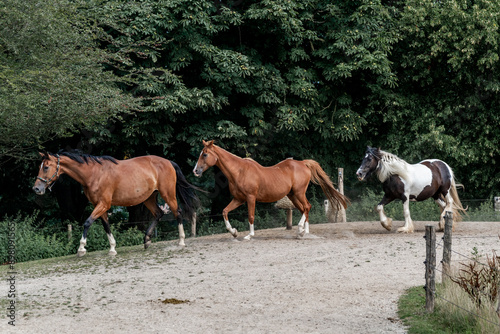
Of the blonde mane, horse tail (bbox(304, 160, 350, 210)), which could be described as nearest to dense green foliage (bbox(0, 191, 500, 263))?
horse tail (bbox(304, 160, 350, 210))

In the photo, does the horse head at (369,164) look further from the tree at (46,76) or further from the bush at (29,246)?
the bush at (29,246)

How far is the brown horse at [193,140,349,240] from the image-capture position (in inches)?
596

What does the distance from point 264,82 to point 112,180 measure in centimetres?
826

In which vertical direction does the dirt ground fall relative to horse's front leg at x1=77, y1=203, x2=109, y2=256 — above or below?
below

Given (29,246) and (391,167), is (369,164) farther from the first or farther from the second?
(29,246)

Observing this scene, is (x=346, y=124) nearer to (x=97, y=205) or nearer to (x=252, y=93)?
(x=252, y=93)

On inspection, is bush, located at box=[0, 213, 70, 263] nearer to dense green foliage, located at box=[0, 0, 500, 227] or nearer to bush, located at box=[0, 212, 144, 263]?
bush, located at box=[0, 212, 144, 263]

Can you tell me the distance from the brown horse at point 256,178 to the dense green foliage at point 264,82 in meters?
3.44

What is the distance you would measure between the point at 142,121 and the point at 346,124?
7.06m

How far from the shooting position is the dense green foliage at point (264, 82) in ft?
55.6

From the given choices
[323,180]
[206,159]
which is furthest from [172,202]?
[323,180]

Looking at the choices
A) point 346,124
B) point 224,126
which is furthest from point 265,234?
point 346,124

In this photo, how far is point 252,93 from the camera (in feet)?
66.8

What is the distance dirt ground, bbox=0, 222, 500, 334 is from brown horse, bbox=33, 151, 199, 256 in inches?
39.9
